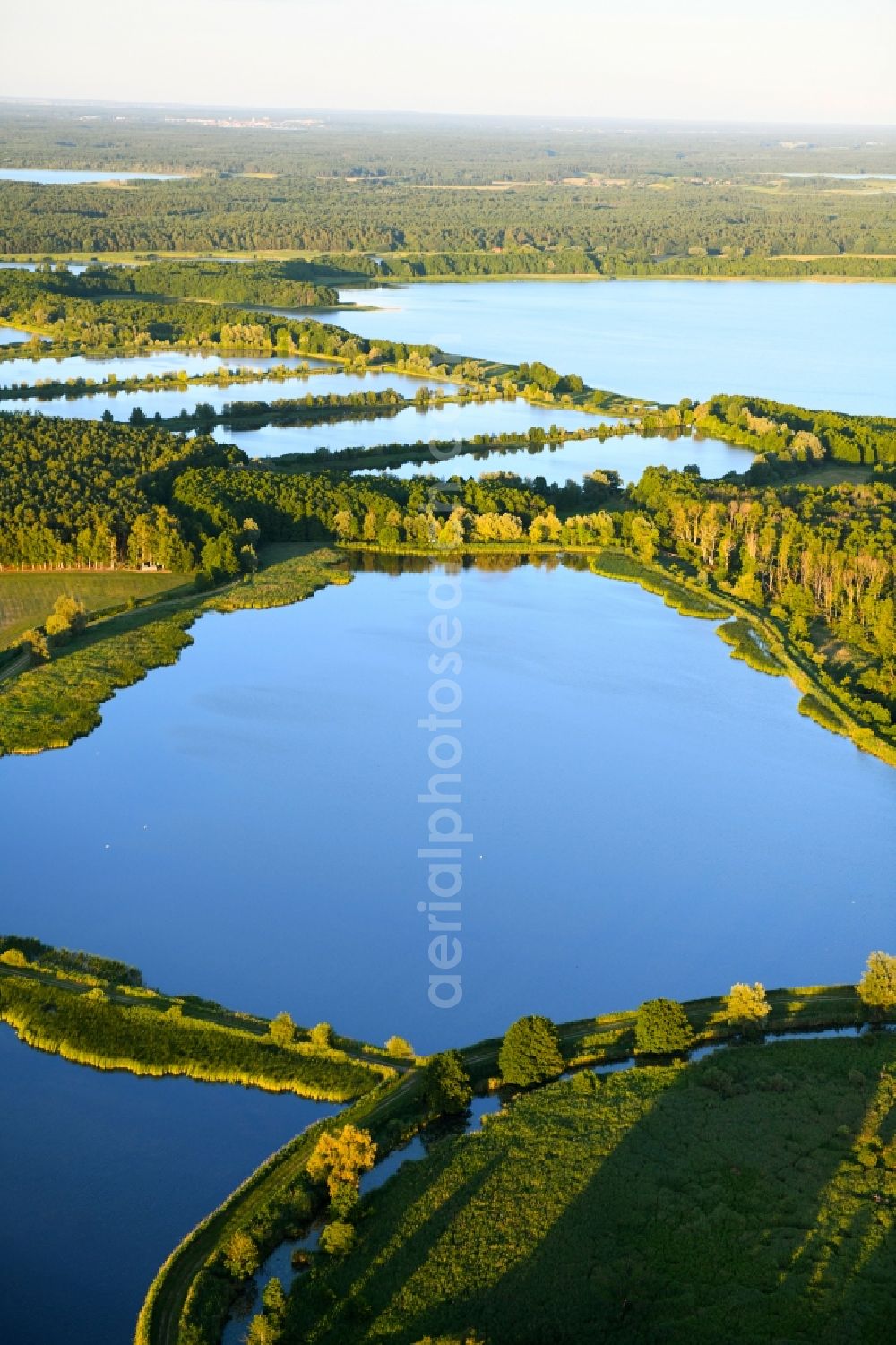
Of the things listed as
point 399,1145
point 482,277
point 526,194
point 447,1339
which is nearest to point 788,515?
point 399,1145

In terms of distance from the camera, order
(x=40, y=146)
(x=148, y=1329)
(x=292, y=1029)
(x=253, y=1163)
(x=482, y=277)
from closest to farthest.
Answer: (x=148, y=1329) → (x=253, y=1163) → (x=292, y=1029) → (x=482, y=277) → (x=40, y=146)

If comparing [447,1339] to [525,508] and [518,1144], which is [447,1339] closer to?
[518,1144]

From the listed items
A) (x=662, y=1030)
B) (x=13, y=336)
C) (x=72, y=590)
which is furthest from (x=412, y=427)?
(x=662, y=1030)

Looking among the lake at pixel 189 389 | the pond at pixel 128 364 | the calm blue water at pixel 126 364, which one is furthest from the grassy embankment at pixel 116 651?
the calm blue water at pixel 126 364

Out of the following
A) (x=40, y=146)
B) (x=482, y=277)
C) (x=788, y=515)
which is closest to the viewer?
(x=788, y=515)

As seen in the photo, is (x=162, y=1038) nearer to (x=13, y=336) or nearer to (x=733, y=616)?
(x=733, y=616)

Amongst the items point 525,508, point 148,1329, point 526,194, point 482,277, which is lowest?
point 148,1329
